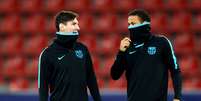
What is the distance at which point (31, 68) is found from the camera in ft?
36.3

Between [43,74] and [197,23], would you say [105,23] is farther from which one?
[43,74]

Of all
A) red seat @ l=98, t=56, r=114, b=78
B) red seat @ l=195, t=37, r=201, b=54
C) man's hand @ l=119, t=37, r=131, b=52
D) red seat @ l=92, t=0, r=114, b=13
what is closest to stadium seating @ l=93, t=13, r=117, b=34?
red seat @ l=92, t=0, r=114, b=13

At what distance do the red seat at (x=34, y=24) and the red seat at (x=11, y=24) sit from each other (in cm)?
13

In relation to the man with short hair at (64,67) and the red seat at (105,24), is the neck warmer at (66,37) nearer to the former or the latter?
the man with short hair at (64,67)

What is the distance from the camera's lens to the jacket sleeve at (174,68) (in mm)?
6143

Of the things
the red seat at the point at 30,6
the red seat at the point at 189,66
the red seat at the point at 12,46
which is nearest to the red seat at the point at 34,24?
the red seat at the point at 30,6

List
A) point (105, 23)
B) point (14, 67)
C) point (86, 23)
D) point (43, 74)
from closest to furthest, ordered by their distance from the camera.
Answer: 1. point (43, 74)
2. point (14, 67)
3. point (86, 23)
4. point (105, 23)

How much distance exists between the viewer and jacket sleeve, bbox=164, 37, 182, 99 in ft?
20.2

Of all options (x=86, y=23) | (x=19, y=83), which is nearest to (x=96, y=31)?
(x=86, y=23)

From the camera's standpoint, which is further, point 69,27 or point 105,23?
point 105,23

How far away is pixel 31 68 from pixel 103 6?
1.61 m

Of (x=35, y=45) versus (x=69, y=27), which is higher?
(x=69, y=27)

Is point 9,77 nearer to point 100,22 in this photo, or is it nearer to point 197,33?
point 100,22

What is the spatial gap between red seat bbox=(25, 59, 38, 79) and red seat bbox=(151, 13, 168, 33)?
2.02m
